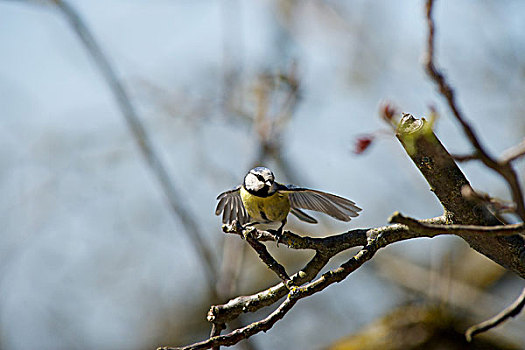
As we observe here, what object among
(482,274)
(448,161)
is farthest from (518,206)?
(482,274)

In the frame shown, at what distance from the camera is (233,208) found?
7.48ft

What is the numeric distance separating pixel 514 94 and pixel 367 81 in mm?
1302

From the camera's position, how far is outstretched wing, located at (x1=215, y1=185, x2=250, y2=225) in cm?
221

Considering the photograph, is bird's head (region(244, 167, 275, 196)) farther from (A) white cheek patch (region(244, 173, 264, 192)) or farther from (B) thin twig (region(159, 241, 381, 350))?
(B) thin twig (region(159, 241, 381, 350))

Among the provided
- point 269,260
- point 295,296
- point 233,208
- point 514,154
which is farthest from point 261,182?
point 514,154

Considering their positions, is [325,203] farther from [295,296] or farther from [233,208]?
[295,296]

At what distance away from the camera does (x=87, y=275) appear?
5.73m

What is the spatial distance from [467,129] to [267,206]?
1547mm

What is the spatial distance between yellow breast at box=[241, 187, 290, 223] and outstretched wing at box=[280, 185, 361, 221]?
0.15 feet

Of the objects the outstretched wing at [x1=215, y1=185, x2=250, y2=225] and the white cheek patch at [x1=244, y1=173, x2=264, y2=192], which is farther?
the outstretched wing at [x1=215, y1=185, x2=250, y2=225]

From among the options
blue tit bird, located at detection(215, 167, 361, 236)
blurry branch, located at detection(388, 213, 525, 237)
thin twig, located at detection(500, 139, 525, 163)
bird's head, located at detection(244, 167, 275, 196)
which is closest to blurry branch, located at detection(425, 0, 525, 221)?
thin twig, located at detection(500, 139, 525, 163)

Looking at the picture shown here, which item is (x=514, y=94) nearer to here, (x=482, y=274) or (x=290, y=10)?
(x=482, y=274)

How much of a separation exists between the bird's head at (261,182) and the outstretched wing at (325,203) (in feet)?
0.29

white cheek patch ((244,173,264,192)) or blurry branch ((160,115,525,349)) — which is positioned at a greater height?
white cheek patch ((244,173,264,192))
